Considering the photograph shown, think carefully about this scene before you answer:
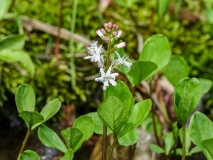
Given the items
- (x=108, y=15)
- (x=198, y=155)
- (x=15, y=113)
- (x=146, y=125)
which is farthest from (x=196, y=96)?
(x=108, y=15)

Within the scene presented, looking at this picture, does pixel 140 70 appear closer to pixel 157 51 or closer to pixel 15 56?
pixel 157 51

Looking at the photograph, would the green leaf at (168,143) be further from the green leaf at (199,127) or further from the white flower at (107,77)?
the white flower at (107,77)

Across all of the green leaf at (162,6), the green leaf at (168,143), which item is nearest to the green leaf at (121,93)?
→ the green leaf at (168,143)

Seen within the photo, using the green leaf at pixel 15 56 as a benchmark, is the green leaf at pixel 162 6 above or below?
above

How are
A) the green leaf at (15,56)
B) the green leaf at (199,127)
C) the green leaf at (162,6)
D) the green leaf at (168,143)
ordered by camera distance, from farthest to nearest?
1. the green leaf at (162,6)
2. the green leaf at (15,56)
3. the green leaf at (168,143)
4. the green leaf at (199,127)

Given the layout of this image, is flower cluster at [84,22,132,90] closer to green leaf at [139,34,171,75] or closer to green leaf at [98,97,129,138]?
green leaf at [98,97,129,138]

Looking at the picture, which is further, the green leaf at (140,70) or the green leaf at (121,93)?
the green leaf at (140,70)

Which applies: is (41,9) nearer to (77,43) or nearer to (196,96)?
(77,43)
